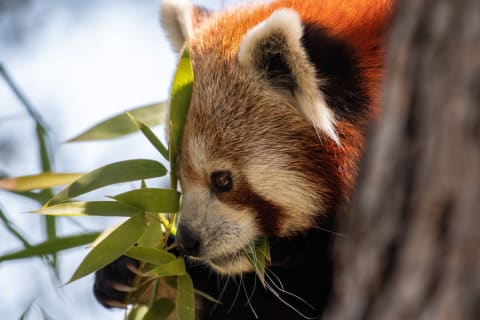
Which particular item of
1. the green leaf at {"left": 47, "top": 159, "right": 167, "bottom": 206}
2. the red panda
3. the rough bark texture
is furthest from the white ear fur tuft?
the rough bark texture

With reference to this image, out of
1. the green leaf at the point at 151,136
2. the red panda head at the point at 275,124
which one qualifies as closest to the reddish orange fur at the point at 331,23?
the red panda head at the point at 275,124

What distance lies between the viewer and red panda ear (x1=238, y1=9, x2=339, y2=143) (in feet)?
9.55

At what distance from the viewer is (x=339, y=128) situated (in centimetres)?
304

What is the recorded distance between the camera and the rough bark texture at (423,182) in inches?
46.3

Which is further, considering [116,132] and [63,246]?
[116,132]

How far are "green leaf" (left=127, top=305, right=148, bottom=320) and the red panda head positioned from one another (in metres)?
0.38

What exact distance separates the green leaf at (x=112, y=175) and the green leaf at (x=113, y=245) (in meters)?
0.16

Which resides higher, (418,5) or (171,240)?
(418,5)

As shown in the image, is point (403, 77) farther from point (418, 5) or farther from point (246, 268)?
point (246, 268)

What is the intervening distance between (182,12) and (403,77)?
8.25 ft

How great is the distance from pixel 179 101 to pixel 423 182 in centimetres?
195

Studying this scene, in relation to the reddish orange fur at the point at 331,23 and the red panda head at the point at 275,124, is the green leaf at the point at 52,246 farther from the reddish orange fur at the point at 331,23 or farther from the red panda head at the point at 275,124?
the reddish orange fur at the point at 331,23

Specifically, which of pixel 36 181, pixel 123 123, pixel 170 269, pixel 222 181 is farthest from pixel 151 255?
pixel 123 123

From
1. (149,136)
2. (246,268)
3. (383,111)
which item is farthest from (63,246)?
(383,111)
